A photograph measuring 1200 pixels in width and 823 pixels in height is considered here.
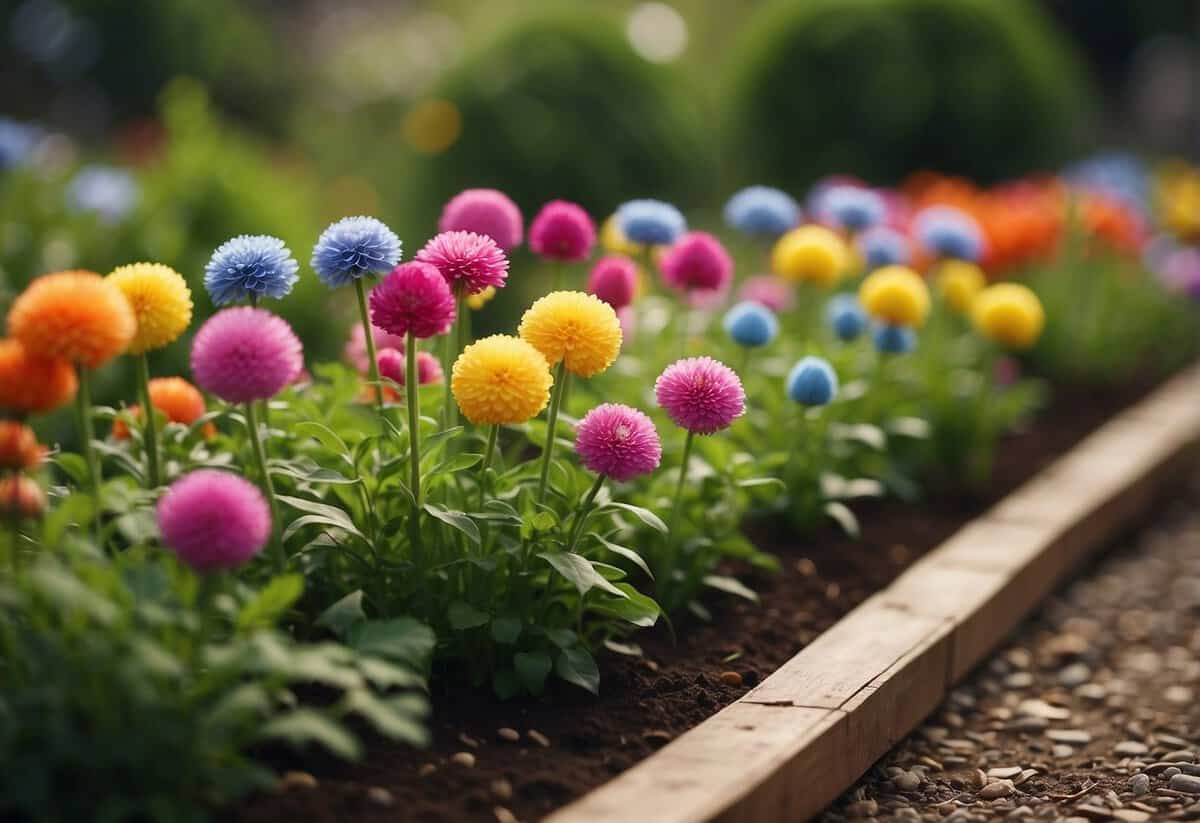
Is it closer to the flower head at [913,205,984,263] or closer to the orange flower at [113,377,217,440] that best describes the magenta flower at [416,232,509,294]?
the orange flower at [113,377,217,440]

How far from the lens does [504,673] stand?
2221mm

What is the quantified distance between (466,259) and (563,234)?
472 mm

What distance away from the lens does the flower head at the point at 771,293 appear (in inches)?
146

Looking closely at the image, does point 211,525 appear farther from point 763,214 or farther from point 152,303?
point 763,214

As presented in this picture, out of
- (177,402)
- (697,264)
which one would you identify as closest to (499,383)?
(177,402)

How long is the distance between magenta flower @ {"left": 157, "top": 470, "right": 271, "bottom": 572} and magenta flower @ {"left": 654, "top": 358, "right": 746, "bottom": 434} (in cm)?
71

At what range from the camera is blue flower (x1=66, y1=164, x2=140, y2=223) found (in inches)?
188

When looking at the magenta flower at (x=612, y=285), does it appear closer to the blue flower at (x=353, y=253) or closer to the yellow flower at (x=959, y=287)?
the blue flower at (x=353, y=253)

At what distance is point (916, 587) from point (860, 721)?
67 cm

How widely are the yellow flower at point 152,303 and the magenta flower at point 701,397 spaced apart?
75 cm

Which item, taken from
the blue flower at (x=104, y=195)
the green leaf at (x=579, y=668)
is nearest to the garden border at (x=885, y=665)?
the green leaf at (x=579, y=668)

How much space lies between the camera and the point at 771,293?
3.94 m

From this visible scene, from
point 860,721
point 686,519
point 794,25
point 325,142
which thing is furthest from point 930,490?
point 325,142

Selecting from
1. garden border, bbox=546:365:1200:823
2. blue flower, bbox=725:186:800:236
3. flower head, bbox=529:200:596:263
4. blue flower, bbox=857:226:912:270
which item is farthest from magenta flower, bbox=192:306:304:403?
blue flower, bbox=857:226:912:270
